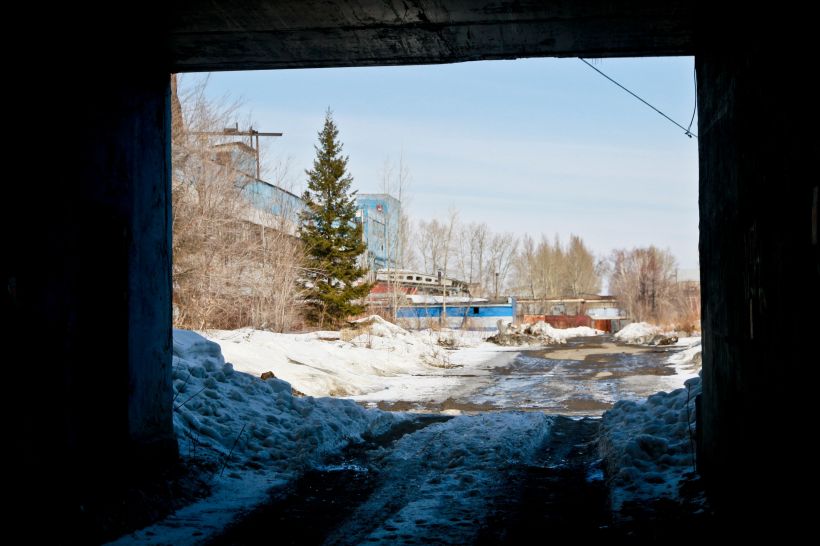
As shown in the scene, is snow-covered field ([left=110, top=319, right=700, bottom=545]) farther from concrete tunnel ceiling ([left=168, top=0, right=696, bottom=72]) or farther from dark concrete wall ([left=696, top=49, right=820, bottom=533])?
concrete tunnel ceiling ([left=168, top=0, right=696, bottom=72])

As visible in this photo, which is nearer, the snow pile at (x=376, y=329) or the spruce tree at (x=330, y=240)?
the snow pile at (x=376, y=329)

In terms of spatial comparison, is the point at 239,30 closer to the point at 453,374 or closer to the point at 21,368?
the point at 21,368

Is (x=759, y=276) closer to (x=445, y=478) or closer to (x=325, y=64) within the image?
(x=445, y=478)

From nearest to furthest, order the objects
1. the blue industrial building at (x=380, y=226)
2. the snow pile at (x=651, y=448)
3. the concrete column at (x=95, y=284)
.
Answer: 1. the concrete column at (x=95, y=284)
2. the snow pile at (x=651, y=448)
3. the blue industrial building at (x=380, y=226)

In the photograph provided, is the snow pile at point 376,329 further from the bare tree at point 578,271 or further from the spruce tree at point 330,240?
the bare tree at point 578,271

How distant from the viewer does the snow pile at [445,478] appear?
5.75 metres

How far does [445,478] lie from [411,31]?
419cm

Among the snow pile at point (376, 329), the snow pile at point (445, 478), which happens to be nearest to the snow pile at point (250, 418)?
the snow pile at point (445, 478)

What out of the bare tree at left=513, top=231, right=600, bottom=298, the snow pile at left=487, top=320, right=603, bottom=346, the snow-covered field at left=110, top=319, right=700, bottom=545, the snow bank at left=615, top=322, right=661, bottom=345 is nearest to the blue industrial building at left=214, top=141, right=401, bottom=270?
the snow pile at left=487, top=320, right=603, bottom=346

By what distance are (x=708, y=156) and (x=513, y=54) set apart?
2.10 m

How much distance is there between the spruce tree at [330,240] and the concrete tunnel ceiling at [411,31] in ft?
99.5

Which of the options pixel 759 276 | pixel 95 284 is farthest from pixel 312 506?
pixel 759 276

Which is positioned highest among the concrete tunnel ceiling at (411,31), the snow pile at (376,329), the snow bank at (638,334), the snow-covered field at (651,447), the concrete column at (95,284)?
the concrete tunnel ceiling at (411,31)

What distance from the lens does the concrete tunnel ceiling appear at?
6.31 metres
